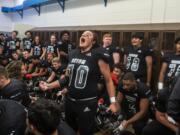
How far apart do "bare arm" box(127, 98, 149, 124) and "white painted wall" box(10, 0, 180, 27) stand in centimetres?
244

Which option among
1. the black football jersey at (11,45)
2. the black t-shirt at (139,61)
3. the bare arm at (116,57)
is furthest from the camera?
the black football jersey at (11,45)

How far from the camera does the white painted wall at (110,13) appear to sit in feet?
21.4

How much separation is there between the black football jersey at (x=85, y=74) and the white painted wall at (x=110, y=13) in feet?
10.2

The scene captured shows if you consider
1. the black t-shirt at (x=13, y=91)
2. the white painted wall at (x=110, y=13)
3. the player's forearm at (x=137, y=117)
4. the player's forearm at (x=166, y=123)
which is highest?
the white painted wall at (x=110, y=13)

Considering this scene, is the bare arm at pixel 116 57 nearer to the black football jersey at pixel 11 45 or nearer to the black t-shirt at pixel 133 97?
the black t-shirt at pixel 133 97

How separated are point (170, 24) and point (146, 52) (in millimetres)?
887

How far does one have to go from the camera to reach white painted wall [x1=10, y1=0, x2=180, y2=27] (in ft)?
21.4

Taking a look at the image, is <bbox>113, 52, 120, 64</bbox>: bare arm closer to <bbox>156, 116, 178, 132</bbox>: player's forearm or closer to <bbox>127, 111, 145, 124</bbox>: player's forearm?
<bbox>127, 111, 145, 124</bbox>: player's forearm

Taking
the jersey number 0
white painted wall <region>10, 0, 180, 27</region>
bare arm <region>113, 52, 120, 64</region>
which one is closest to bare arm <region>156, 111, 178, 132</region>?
the jersey number 0

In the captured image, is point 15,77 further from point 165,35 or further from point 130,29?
point 130,29

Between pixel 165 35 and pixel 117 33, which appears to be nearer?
pixel 165 35

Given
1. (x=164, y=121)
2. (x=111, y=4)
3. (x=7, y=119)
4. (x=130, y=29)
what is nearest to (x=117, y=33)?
(x=130, y=29)

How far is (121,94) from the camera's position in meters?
4.60

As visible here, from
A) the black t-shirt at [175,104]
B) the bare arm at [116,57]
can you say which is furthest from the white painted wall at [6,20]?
the black t-shirt at [175,104]
